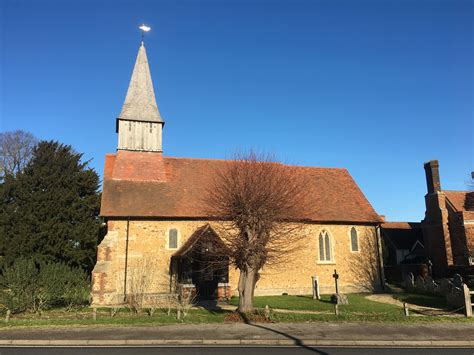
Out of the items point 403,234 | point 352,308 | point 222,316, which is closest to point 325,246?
point 352,308

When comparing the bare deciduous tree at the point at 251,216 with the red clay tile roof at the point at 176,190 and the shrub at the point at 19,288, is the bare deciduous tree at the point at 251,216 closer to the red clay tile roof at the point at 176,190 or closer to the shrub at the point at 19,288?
the red clay tile roof at the point at 176,190

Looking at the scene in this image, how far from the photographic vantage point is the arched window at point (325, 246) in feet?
80.3

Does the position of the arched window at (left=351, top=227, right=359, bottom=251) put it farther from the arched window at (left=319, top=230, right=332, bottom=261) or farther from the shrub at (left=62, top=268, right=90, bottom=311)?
the shrub at (left=62, top=268, right=90, bottom=311)

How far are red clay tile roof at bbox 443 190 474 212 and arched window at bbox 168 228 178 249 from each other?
2333 cm

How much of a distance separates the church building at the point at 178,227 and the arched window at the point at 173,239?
0.19 feet

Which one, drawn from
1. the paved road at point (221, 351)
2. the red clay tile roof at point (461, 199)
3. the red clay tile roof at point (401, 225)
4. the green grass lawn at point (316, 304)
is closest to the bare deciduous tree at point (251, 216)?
the green grass lawn at point (316, 304)

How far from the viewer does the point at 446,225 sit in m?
30.4

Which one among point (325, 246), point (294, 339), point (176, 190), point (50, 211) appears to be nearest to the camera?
point (294, 339)

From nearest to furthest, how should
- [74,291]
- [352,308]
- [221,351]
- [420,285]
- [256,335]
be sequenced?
1. [221,351]
2. [256,335]
3. [352,308]
4. [74,291]
5. [420,285]

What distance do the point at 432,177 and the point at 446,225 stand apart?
419 cm

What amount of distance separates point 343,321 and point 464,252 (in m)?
20.7

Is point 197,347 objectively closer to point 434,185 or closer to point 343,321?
point 343,321

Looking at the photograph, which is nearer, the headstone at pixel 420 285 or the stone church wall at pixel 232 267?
the stone church wall at pixel 232 267

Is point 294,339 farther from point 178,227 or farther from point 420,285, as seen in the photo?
point 420,285
